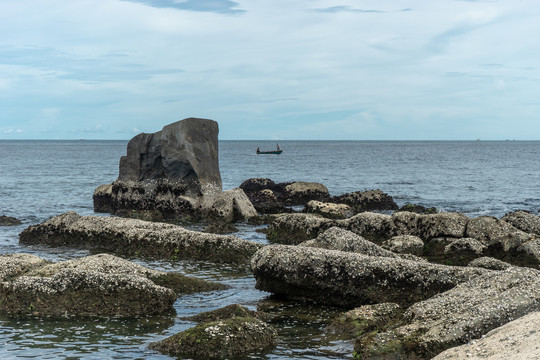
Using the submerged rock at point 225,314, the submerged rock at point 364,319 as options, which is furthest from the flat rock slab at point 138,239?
the submerged rock at point 364,319

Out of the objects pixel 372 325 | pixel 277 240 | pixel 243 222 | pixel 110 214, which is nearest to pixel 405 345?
pixel 372 325

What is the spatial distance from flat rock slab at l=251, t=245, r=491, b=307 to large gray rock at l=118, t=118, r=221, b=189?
60.8 ft

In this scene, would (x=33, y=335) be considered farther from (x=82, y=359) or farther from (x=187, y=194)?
(x=187, y=194)

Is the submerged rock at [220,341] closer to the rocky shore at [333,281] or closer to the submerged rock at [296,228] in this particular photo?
the rocky shore at [333,281]

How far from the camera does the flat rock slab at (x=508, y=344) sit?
8555 mm

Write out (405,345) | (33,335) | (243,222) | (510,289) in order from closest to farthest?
(405,345) → (510,289) → (33,335) → (243,222)

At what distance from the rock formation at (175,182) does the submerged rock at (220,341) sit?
63.4 feet

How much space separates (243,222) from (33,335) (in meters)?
19.3

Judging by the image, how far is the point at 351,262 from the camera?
14.9 m

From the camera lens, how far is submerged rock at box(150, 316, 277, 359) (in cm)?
1123

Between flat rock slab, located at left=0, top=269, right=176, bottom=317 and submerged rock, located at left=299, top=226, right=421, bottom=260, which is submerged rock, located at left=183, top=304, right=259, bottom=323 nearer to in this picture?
flat rock slab, located at left=0, top=269, right=176, bottom=317

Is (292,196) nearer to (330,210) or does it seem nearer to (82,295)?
(330,210)

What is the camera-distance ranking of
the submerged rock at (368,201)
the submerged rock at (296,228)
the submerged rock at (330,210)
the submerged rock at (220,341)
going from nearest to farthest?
the submerged rock at (220,341) → the submerged rock at (296,228) → the submerged rock at (330,210) → the submerged rock at (368,201)

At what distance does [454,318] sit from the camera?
11102 millimetres
